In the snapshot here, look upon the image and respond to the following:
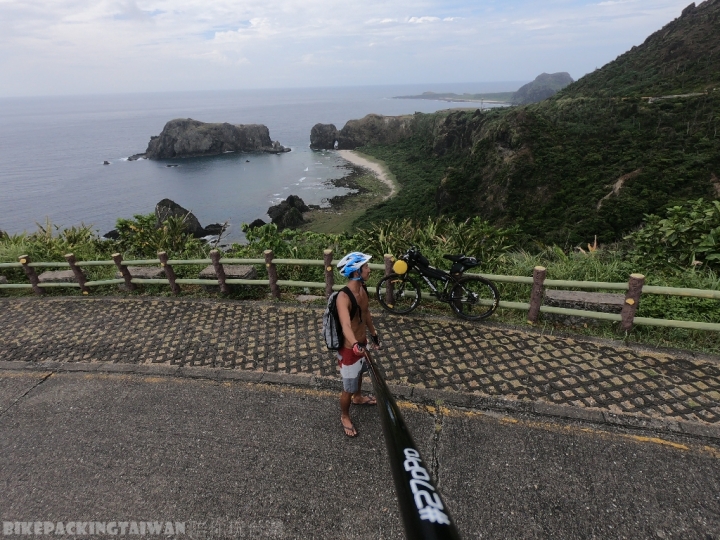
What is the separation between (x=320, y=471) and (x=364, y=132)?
409 feet

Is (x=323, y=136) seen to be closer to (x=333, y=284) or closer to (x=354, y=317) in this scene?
(x=333, y=284)

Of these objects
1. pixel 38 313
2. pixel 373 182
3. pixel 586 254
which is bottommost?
pixel 373 182

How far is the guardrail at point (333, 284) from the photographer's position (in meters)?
5.52

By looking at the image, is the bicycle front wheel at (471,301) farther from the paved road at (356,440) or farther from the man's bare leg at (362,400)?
the man's bare leg at (362,400)

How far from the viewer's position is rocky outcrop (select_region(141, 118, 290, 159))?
344 ft

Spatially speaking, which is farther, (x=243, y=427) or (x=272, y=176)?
(x=272, y=176)

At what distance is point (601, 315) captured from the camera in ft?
19.2

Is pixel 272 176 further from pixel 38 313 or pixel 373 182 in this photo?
pixel 38 313

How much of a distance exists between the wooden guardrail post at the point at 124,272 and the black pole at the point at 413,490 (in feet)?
27.0

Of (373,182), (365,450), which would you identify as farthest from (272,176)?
(365,450)

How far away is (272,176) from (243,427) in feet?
284

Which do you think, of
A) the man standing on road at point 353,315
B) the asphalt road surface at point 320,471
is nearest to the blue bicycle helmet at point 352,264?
the man standing on road at point 353,315

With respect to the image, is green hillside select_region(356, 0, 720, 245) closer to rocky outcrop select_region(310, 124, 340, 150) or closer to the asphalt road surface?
the asphalt road surface

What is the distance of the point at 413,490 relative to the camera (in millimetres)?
1690
